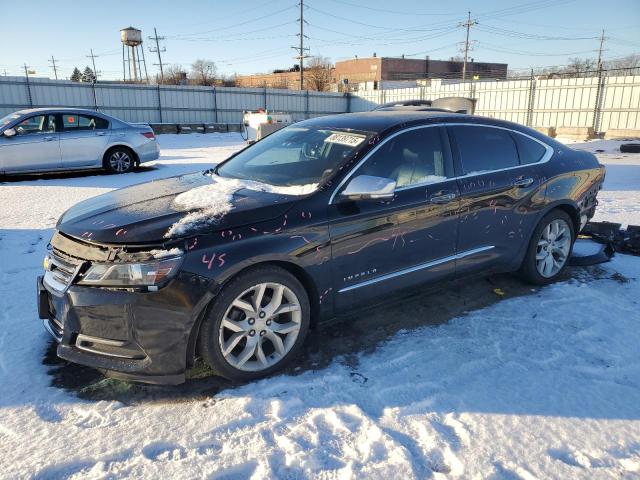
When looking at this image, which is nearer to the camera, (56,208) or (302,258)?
(302,258)

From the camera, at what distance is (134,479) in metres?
2.24

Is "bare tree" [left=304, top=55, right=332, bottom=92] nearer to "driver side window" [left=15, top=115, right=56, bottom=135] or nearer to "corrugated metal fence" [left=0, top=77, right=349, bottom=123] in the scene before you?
"corrugated metal fence" [left=0, top=77, right=349, bottom=123]

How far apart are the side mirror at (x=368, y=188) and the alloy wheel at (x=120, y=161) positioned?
9194 millimetres

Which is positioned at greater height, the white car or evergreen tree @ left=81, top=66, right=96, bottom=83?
evergreen tree @ left=81, top=66, right=96, bottom=83

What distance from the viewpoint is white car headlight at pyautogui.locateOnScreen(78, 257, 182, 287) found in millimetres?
2691

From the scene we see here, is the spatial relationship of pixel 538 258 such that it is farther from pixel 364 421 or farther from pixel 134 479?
pixel 134 479

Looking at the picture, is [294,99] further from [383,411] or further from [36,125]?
[383,411]

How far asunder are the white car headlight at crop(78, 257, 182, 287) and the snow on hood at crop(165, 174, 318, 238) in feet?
0.59

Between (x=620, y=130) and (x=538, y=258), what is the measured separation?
21.3 metres

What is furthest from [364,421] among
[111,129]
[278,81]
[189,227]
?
[278,81]

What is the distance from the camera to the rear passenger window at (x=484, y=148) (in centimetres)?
401

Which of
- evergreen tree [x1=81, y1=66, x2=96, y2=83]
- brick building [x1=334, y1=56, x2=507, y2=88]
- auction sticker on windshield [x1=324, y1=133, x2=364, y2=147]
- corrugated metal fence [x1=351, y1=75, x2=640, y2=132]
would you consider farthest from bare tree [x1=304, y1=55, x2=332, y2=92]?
auction sticker on windshield [x1=324, y1=133, x2=364, y2=147]

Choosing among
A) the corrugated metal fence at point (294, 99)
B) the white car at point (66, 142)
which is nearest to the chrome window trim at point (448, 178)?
the white car at point (66, 142)

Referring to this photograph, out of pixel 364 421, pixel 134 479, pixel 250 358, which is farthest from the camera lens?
pixel 250 358
